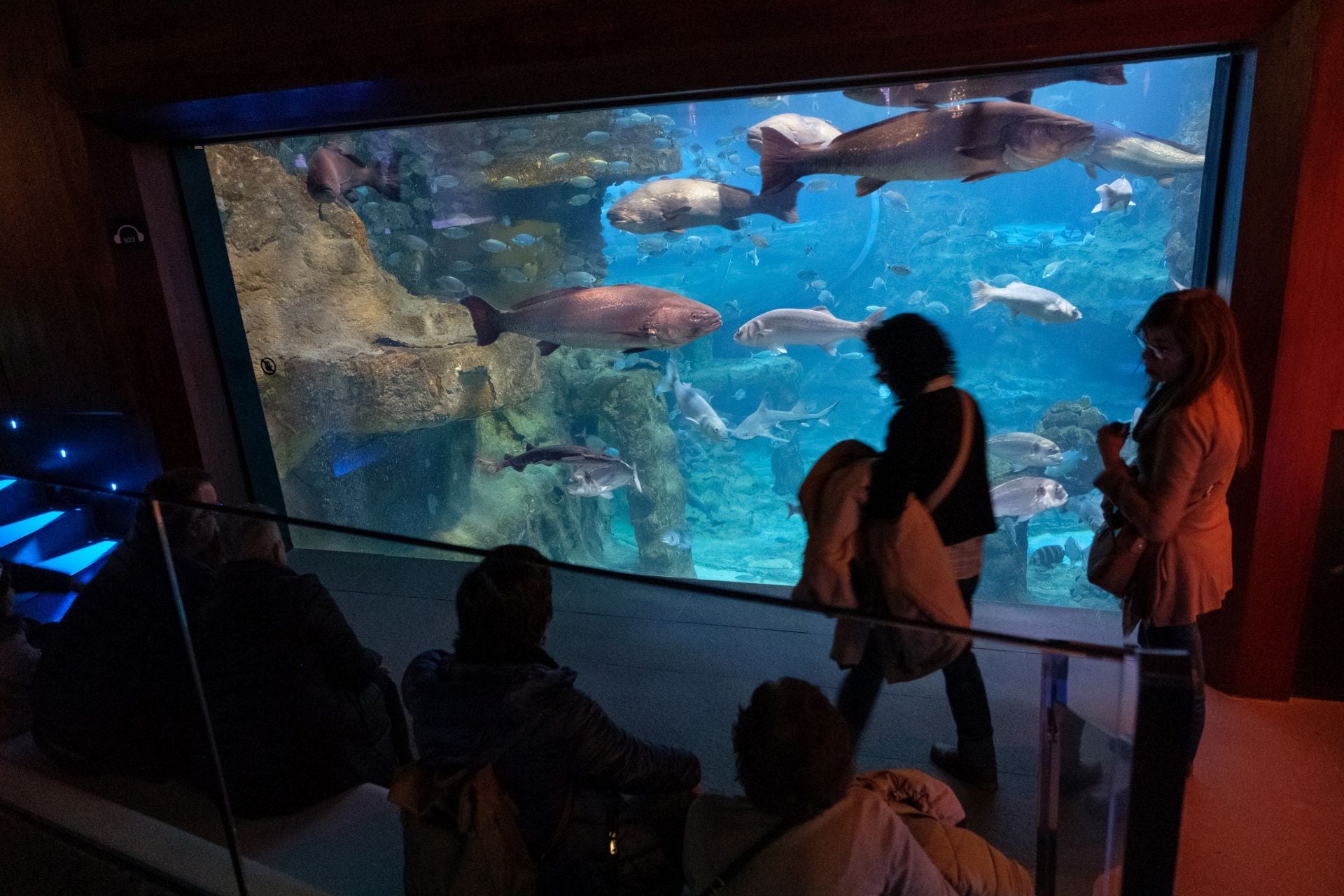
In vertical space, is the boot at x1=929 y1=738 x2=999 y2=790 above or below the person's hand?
below

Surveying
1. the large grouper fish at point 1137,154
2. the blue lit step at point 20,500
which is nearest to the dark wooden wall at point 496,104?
the blue lit step at point 20,500

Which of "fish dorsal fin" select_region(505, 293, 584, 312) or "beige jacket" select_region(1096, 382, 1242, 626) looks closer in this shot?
"beige jacket" select_region(1096, 382, 1242, 626)

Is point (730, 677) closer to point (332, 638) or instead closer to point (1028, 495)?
point (332, 638)

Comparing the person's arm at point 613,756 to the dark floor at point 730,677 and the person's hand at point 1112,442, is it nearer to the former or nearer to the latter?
the dark floor at point 730,677

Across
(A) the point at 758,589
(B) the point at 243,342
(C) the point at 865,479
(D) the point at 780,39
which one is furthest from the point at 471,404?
(C) the point at 865,479

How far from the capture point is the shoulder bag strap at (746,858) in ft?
3.88

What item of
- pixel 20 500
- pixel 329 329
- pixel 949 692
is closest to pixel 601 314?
pixel 20 500

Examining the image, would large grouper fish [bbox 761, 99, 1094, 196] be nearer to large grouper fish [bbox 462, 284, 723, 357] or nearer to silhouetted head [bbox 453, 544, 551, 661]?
large grouper fish [bbox 462, 284, 723, 357]

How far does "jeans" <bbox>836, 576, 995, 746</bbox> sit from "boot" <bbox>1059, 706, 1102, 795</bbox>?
13 centimetres

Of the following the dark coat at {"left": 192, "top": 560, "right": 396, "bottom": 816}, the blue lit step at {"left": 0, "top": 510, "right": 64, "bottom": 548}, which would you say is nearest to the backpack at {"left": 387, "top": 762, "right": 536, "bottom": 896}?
the dark coat at {"left": 192, "top": 560, "right": 396, "bottom": 816}

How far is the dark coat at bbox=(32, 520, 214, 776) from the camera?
5.90 ft

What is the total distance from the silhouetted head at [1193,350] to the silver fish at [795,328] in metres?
Result: 3.98

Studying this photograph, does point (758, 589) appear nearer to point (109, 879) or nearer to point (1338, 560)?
point (1338, 560)

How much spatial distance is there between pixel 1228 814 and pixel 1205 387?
1418 millimetres
